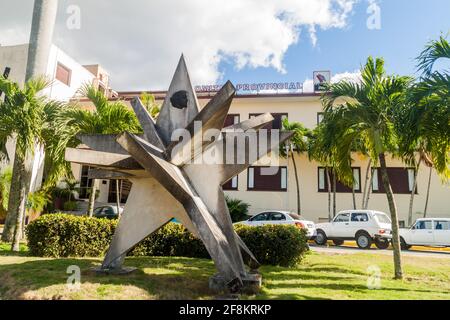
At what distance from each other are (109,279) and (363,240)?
43.5ft

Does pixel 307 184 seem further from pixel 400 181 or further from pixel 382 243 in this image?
pixel 382 243

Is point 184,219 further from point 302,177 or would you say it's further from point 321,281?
point 302,177

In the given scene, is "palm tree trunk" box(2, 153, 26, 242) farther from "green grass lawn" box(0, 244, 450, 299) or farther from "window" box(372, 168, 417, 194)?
"window" box(372, 168, 417, 194)

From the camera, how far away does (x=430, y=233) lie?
16438mm

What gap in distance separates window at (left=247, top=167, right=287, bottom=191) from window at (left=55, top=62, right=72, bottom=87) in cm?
1565

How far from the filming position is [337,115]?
9867mm

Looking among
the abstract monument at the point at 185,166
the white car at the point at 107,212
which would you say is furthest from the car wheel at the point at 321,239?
the abstract monument at the point at 185,166

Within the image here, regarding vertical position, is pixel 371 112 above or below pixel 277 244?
above

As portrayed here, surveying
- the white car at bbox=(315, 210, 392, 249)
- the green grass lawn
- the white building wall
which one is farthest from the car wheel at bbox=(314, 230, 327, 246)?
the white building wall

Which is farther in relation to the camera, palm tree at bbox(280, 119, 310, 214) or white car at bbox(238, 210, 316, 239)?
palm tree at bbox(280, 119, 310, 214)

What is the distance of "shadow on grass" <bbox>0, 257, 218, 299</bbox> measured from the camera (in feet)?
20.7

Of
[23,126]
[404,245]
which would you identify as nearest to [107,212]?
[23,126]

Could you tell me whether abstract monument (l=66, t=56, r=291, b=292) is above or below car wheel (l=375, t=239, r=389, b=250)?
above

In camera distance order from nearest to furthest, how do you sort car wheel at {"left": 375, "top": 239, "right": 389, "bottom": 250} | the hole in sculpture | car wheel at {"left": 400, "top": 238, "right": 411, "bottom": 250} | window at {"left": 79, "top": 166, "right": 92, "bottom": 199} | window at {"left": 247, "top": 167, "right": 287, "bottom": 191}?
the hole in sculpture → car wheel at {"left": 375, "top": 239, "right": 389, "bottom": 250} → car wheel at {"left": 400, "top": 238, "right": 411, "bottom": 250} → window at {"left": 247, "top": 167, "right": 287, "bottom": 191} → window at {"left": 79, "top": 166, "right": 92, "bottom": 199}
